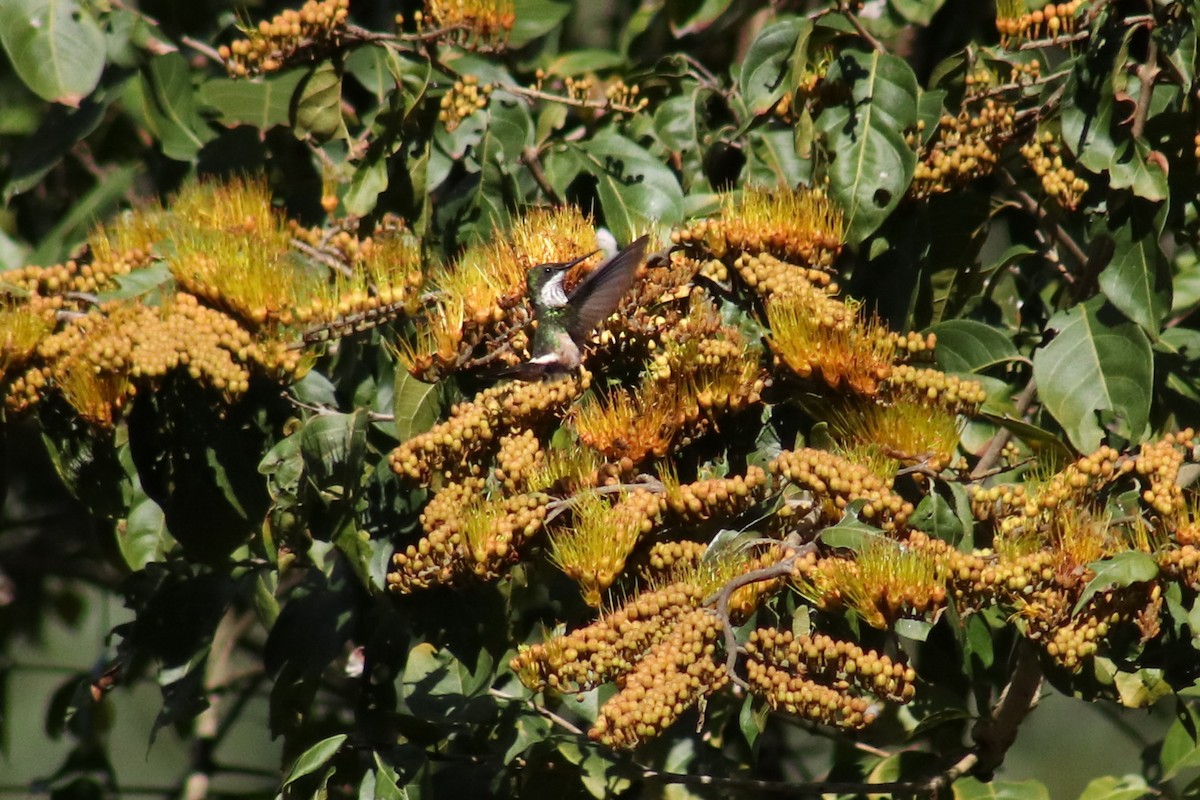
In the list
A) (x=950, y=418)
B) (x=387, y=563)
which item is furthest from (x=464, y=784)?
(x=950, y=418)

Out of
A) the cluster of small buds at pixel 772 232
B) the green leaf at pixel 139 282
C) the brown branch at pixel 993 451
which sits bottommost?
the brown branch at pixel 993 451

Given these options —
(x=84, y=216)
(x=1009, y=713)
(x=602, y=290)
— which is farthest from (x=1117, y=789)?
(x=84, y=216)

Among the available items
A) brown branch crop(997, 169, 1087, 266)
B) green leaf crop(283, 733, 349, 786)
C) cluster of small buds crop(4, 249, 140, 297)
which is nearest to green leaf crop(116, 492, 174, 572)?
cluster of small buds crop(4, 249, 140, 297)

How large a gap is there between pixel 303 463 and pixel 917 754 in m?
1.07

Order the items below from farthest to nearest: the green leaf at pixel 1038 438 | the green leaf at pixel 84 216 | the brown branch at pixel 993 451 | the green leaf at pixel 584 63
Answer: the green leaf at pixel 584 63
the green leaf at pixel 84 216
the brown branch at pixel 993 451
the green leaf at pixel 1038 438

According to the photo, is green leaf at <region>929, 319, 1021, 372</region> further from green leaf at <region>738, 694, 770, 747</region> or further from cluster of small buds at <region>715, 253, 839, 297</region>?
green leaf at <region>738, 694, 770, 747</region>

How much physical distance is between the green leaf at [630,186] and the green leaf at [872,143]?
0.27 m

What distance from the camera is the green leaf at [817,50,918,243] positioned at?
1785 millimetres

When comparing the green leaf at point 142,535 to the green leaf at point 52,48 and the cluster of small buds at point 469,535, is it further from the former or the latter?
the cluster of small buds at point 469,535

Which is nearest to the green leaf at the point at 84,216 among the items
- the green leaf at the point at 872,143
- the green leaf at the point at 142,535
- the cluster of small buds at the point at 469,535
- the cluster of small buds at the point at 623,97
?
the green leaf at the point at 142,535

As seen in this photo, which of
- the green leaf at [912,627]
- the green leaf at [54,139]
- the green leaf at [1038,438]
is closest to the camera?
the green leaf at [912,627]

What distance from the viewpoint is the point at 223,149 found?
2406 millimetres

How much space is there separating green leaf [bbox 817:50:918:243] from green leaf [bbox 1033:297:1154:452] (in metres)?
0.31

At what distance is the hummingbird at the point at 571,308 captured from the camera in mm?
1658
